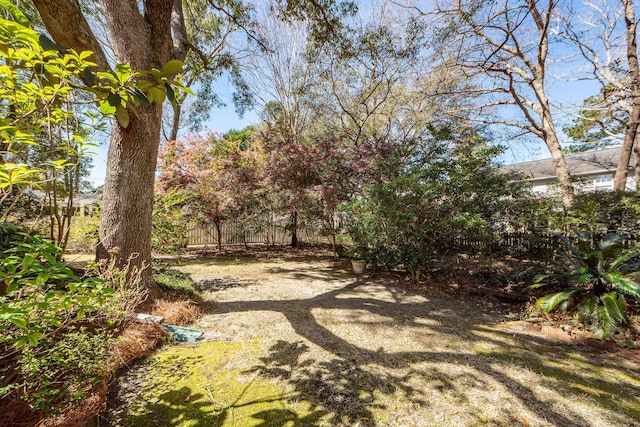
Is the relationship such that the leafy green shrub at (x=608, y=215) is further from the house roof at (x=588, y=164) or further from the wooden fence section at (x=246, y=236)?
the house roof at (x=588, y=164)

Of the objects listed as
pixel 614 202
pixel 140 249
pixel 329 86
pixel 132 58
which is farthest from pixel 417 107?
pixel 140 249

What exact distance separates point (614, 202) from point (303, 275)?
255 inches

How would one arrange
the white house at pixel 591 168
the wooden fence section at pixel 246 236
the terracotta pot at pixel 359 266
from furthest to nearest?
the white house at pixel 591 168
the wooden fence section at pixel 246 236
the terracotta pot at pixel 359 266

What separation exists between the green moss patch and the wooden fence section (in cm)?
883

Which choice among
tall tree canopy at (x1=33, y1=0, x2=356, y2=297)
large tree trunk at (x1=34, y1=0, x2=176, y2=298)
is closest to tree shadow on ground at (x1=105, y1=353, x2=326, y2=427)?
tall tree canopy at (x1=33, y1=0, x2=356, y2=297)

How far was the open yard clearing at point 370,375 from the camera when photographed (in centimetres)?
183

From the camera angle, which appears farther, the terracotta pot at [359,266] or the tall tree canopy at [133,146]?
the terracotta pot at [359,266]

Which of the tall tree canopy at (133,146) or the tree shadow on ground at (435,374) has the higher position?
the tall tree canopy at (133,146)

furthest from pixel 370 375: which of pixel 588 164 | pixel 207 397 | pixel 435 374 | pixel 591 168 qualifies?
pixel 588 164

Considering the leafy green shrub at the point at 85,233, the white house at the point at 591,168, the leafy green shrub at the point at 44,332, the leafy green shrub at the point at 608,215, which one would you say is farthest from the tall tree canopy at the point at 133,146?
the white house at the point at 591,168

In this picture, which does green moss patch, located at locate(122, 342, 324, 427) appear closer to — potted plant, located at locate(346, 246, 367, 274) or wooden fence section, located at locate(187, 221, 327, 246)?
potted plant, located at locate(346, 246, 367, 274)

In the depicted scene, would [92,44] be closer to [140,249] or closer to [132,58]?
[132,58]

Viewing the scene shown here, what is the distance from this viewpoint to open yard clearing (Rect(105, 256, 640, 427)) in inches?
72.0

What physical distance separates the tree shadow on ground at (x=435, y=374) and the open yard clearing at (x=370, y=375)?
1 cm
